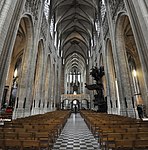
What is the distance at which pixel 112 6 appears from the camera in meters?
13.4

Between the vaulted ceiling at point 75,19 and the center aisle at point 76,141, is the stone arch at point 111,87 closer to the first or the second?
the center aisle at point 76,141

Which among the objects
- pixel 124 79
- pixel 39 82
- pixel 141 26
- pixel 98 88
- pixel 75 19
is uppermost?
pixel 75 19

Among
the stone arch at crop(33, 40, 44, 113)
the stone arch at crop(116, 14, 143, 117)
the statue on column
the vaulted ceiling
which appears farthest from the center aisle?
the vaulted ceiling

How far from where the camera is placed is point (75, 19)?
98.0 ft

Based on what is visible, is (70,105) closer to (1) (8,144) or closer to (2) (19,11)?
(2) (19,11)

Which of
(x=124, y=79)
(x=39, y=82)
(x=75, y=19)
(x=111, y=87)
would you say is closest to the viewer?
(x=124, y=79)

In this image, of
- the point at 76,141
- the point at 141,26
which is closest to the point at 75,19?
the point at 141,26

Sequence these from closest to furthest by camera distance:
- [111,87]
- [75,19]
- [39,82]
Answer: [111,87] < [39,82] < [75,19]

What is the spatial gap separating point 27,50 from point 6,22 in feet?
17.5

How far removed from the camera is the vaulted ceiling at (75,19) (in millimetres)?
24122

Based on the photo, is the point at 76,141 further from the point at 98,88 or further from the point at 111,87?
the point at 98,88

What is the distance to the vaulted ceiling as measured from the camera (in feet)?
79.1

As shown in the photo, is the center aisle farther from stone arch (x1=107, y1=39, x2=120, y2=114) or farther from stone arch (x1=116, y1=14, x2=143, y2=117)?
stone arch (x1=107, y1=39, x2=120, y2=114)

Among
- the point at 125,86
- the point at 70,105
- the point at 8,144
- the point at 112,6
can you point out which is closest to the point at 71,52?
the point at 70,105
